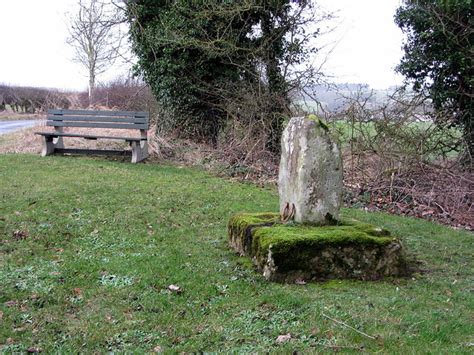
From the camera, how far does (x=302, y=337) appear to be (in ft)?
12.7

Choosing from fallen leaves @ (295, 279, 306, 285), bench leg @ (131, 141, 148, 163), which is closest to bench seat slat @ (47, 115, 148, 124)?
bench leg @ (131, 141, 148, 163)

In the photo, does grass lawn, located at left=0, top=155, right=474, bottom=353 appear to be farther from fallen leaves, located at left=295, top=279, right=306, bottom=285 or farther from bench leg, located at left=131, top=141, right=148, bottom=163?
bench leg, located at left=131, top=141, right=148, bottom=163

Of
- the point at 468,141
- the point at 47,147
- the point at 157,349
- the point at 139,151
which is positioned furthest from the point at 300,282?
the point at 47,147

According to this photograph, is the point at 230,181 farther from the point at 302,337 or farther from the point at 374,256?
the point at 302,337

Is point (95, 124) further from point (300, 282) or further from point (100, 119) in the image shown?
point (300, 282)

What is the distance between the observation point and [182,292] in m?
4.88

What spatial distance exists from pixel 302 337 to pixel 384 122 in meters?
8.50

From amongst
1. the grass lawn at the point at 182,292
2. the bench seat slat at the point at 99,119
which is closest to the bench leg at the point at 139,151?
the bench seat slat at the point at 99,119

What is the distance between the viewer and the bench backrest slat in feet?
44.2

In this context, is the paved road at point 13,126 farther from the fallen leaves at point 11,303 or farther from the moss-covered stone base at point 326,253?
the moss-covered stone base at point 326,253

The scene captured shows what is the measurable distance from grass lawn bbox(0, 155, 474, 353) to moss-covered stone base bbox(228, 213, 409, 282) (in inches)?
6.5

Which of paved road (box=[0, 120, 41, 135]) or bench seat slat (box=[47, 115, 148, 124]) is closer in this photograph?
bench seat slat (box=[47, 115, 148, 124])

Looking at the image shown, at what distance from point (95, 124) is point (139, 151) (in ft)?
5.01

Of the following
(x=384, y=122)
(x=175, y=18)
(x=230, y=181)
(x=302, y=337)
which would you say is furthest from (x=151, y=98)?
(x=302, y=337)
